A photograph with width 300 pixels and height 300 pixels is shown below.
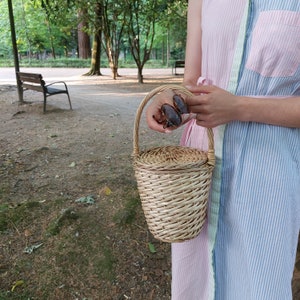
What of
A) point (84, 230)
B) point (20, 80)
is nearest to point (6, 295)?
point (84, 230)

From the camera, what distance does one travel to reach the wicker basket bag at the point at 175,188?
97 cm

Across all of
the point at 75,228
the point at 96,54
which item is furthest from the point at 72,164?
the point at 96,54

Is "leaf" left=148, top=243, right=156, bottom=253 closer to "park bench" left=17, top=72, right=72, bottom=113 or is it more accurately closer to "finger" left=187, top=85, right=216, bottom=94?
"finger" left=187, top=85, right=216, bottom=94

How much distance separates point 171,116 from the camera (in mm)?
962

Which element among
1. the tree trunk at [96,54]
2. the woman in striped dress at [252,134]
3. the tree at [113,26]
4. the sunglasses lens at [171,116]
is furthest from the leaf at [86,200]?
the tree trunk at [96,54]

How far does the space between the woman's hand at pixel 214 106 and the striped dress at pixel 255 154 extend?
2.8 inches

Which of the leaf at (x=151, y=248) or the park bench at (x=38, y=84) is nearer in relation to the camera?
the leaf at (x=151, y=248)

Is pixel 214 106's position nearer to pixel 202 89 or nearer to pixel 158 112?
pixel 202 89

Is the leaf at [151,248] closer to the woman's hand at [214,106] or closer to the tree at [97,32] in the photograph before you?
the woman's hand at [214,106]

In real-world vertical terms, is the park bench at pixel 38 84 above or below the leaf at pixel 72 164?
above

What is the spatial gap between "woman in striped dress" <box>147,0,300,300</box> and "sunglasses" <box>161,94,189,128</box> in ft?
0.10

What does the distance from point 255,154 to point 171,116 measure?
0.26 metres

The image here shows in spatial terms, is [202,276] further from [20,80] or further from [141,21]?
[141,21]

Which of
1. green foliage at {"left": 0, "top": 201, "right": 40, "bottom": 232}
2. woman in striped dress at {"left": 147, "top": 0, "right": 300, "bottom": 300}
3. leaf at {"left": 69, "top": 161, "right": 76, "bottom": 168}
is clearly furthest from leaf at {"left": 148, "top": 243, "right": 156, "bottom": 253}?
leaf at {"left": 69, "top": 161, "right": 76, "bottom": 168}
